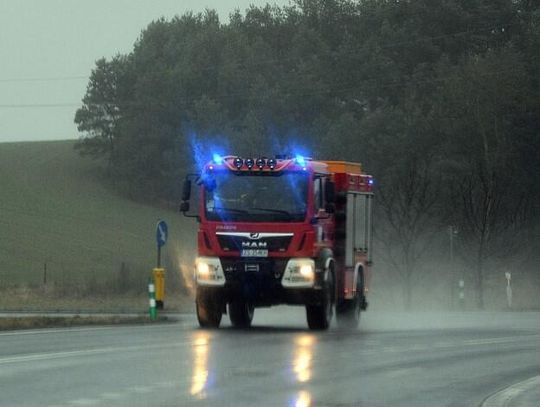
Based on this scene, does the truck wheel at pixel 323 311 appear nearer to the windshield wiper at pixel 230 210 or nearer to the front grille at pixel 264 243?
the front grille at pixel 264 243

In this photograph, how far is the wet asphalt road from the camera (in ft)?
49.0

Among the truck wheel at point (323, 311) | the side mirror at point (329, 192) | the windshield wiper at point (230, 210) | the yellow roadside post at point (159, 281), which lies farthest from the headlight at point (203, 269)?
the yellow roadside post at point (159, 281)

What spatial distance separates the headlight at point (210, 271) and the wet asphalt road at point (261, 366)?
3.13ft

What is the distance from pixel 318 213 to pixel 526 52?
62.3 m

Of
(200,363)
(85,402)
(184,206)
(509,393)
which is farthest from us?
(184,206)

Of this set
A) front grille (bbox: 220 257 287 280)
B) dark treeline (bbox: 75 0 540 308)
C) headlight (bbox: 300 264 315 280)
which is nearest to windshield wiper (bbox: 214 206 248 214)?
front grille (bbox: 220 257 287 280)

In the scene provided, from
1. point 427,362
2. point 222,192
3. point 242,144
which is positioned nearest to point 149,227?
point 242,144

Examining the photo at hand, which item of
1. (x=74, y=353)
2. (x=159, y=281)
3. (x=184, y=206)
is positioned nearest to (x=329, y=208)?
(x=184, y=206)

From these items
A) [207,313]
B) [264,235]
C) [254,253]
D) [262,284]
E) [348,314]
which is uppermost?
[264,235]

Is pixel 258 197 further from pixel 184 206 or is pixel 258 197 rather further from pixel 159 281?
pixel 159 281

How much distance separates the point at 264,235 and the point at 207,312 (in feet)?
7.09

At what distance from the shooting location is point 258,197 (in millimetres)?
27328

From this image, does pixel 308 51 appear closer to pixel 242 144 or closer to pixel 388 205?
pixel 242 144

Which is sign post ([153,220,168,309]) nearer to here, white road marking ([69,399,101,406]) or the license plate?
the license plate
